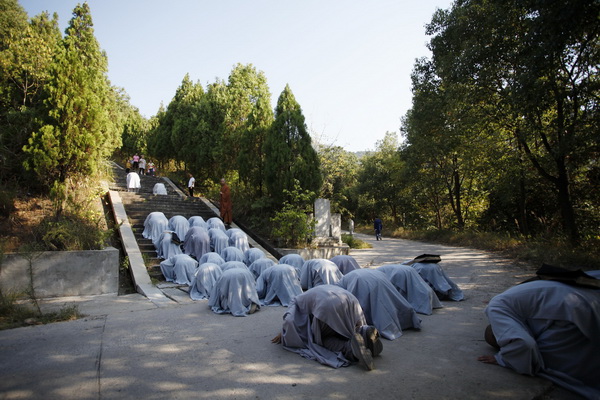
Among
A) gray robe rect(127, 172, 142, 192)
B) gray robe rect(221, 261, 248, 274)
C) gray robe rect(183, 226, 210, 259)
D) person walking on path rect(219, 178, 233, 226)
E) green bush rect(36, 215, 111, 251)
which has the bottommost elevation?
gray robe rect(221, 261, 248, 274)

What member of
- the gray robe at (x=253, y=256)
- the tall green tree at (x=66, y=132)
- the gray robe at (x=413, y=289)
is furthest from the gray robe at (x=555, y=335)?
the tall green tree at (x=66, y=132)

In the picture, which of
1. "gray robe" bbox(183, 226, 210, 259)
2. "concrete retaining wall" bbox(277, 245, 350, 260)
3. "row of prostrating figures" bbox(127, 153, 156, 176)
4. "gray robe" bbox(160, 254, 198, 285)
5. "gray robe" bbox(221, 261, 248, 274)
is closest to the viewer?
"gray robe" bbox(221, 261, 248, 274)

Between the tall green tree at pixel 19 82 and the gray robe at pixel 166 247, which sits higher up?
the tall green tree at pixel 19 82

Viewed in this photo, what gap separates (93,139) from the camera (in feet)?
30.7

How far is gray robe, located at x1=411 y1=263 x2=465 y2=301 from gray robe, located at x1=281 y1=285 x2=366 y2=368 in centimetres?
378

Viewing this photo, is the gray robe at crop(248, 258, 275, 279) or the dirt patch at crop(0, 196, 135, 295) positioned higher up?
the dirt patch at crop(0, 196, 135, 295)

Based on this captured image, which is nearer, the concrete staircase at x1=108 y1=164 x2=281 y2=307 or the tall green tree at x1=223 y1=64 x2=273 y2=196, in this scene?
the concrete staircase at x1=108 y1=164 x2=281 y2=307

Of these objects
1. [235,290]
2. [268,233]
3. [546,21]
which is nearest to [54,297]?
[235,290]

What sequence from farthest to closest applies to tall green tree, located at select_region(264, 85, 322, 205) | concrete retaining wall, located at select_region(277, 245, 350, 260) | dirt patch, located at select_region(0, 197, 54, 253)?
tall green tree, located at select_region(264, 85, 322, 205) < concrete retaining wall, located at select_region(277, 245, 350, 260) < dirt patch, located at select_region(0, 197, 54, 253)

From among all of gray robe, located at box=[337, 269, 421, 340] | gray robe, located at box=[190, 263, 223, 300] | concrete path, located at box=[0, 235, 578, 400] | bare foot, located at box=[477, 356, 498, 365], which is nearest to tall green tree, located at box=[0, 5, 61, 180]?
gray robe, located at box=[190, 263, 223, 300]

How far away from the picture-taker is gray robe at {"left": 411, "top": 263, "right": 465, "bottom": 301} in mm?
7320

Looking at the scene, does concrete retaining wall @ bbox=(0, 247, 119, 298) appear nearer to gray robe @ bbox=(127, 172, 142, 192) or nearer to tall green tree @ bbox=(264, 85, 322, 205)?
tall green tree @ bbox=(264, 85, 322, 205)

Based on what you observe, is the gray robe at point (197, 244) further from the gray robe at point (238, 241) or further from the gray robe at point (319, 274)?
the gray robe at point (319, 274)

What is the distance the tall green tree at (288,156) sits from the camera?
42.3ft
